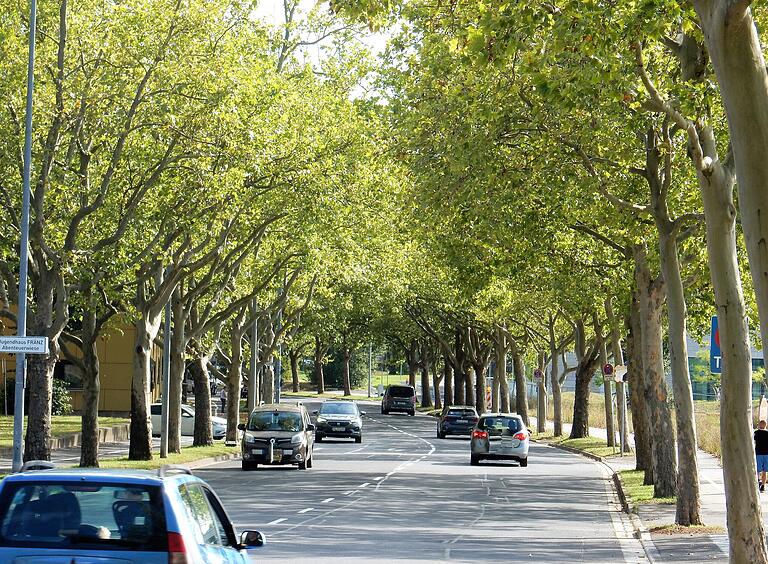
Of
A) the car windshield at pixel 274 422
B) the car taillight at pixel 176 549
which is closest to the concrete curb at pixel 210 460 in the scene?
the car windshield at pixel 274 422

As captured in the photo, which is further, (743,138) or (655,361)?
(655,361)

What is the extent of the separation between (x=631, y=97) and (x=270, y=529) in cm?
784

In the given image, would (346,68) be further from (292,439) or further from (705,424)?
(705,424)

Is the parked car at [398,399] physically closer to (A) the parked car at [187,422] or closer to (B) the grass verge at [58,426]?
(B) the grass verge at [58,426]

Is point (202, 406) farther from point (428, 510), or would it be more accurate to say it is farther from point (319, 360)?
point (319, 360)

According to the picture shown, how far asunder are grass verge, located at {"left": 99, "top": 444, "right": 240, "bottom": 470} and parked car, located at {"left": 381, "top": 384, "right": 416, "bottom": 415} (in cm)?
4223

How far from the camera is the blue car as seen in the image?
24.6 ft

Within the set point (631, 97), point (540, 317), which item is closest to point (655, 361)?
point (631, 97)

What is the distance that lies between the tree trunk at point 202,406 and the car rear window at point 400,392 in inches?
1730

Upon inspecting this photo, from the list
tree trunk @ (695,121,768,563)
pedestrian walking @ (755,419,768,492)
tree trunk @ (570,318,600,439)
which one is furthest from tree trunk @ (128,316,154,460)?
tree trunk @ (695,121,768,563)

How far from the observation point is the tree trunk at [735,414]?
1474 centimetres

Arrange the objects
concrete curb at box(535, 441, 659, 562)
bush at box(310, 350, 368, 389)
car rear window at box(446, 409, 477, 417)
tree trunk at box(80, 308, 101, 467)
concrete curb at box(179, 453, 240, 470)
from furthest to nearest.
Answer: bush at box(310, 350, 368, 389) → car rear window at box(446, 409, 477, 417) → concrete curb at box(179, 453, 240, 470) → tree trunk at box(80, 308, 101, 467) → concrete curb at box(535, 441, 659, 562)

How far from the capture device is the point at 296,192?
33219 mm

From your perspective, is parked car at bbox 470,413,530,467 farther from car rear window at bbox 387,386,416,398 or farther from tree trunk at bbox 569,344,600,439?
car rear window at bbox 387,386,416,398
